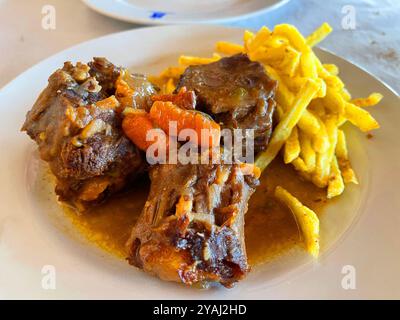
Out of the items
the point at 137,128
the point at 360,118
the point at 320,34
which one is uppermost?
the point at 320,34

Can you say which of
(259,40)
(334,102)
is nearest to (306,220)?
(334,102)

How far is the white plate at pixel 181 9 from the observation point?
425cm

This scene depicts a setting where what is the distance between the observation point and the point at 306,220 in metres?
2.74

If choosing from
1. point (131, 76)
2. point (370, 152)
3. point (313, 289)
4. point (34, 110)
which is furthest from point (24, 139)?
point (370, 152)

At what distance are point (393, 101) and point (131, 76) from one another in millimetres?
1777

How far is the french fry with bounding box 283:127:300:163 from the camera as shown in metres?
3.06

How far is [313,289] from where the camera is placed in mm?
2426

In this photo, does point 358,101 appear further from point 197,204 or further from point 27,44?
point 27,44

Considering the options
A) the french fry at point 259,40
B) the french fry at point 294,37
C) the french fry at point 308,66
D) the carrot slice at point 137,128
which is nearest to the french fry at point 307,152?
the french fry at point 308,66

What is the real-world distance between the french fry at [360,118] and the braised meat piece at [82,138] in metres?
1.39

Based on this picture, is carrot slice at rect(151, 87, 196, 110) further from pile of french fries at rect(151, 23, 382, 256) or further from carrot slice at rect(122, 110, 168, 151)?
pile of french fries at rect(151, 23, 382, 256)

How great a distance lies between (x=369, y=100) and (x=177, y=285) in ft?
5.99

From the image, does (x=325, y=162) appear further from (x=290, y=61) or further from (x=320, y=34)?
(x=320, y=34)

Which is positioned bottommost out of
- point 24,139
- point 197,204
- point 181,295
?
point 181,295
